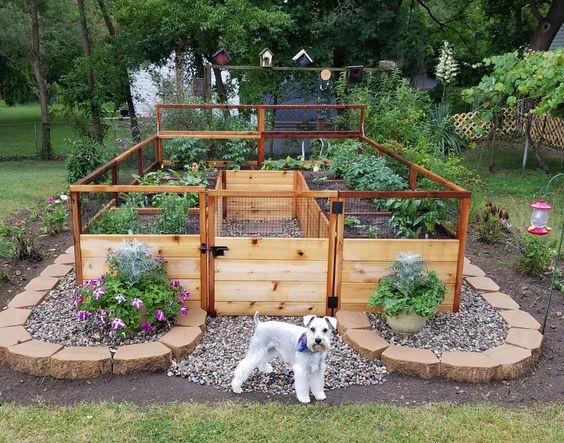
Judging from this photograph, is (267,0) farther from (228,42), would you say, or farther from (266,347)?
(266,347)

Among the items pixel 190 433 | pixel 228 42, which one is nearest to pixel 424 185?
pixel 190 433

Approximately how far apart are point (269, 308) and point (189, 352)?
802 mm

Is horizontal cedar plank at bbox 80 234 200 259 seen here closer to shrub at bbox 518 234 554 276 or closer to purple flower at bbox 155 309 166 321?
purple flower at bbox 155 309 166 321

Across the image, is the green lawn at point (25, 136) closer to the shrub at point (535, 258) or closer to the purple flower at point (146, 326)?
the purple flower at point (146, 326)

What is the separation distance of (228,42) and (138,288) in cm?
860

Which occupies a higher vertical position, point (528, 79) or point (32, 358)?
point (528, 79)

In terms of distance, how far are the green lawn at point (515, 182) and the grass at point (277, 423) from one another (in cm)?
426

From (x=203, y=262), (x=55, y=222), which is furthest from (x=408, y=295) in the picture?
(x=55, y=222)

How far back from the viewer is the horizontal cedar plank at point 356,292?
4.07 meters

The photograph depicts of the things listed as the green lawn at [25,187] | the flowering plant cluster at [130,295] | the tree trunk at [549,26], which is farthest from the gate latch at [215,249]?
the tree trunk at [549,26]

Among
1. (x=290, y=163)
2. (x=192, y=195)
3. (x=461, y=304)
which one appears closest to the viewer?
(x=461, y=304)

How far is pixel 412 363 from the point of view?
340 centimetres

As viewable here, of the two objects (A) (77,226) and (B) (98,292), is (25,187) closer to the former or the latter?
(A) (77,226)

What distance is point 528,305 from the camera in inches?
180
